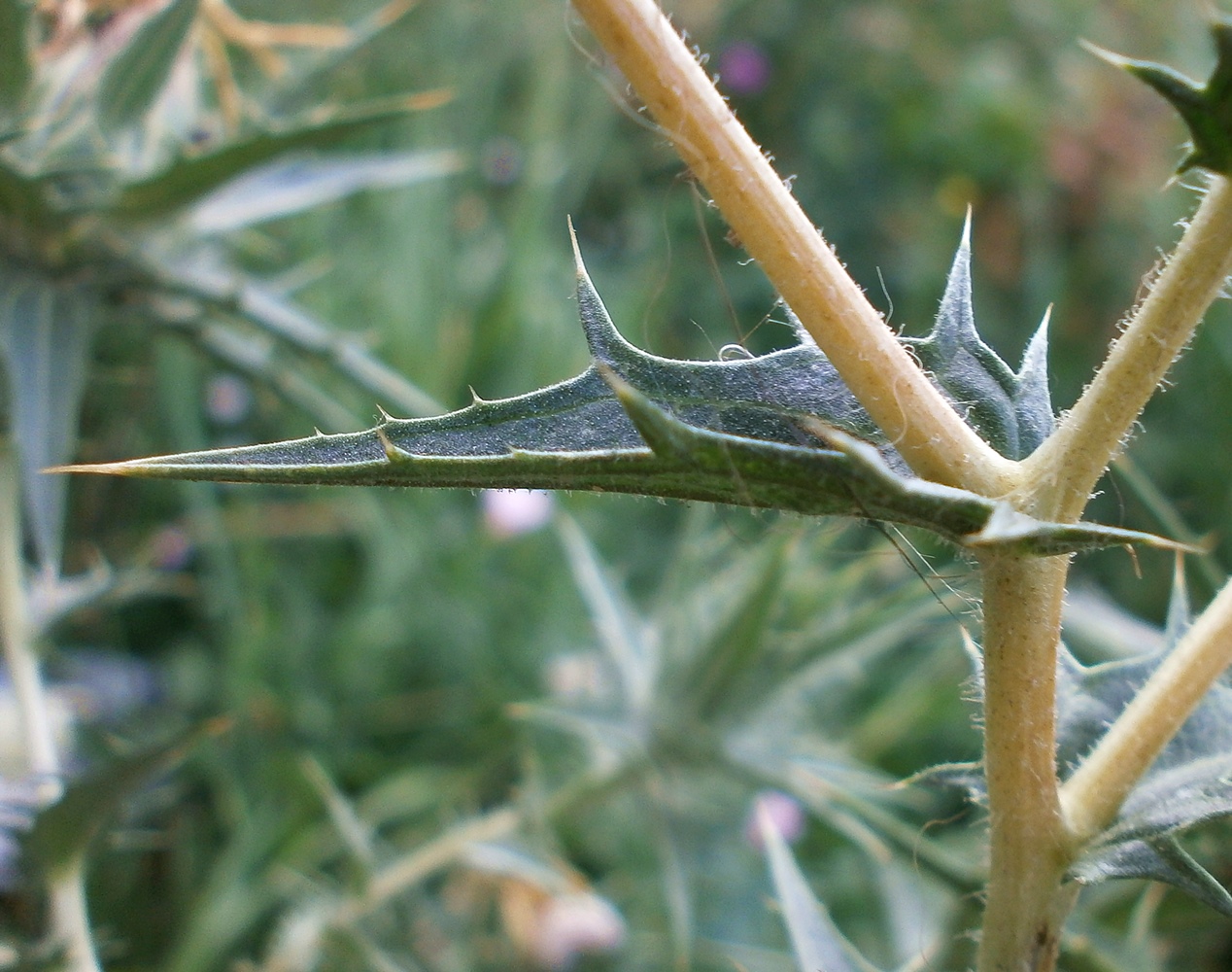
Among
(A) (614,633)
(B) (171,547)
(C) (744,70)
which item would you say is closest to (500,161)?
(C) (744,70)

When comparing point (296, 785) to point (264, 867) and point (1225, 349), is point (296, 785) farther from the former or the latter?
point (1225, 349)

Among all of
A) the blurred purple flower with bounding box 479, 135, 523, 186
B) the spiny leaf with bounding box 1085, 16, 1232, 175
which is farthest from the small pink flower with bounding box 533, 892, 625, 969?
the blurred purple flower with bounding box 479, 135, 523, 186

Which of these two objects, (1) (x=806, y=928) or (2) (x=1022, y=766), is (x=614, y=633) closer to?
(1) (x=806, y=928)

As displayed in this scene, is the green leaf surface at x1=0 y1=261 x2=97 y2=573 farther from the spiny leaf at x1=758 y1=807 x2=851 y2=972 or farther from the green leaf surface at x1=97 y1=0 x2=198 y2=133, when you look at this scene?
the spiny leaf at x1=758 y1=807 x2=851 y2=972

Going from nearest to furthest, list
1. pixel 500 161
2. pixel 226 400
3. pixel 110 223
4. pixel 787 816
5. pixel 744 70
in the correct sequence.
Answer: pixel 110 223 < pixel 787 816 < pixel 226 400 < pixel 500 161 < pixel 744 70

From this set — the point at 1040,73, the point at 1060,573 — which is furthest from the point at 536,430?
the point at 1040,73

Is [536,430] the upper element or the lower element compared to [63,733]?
upper
